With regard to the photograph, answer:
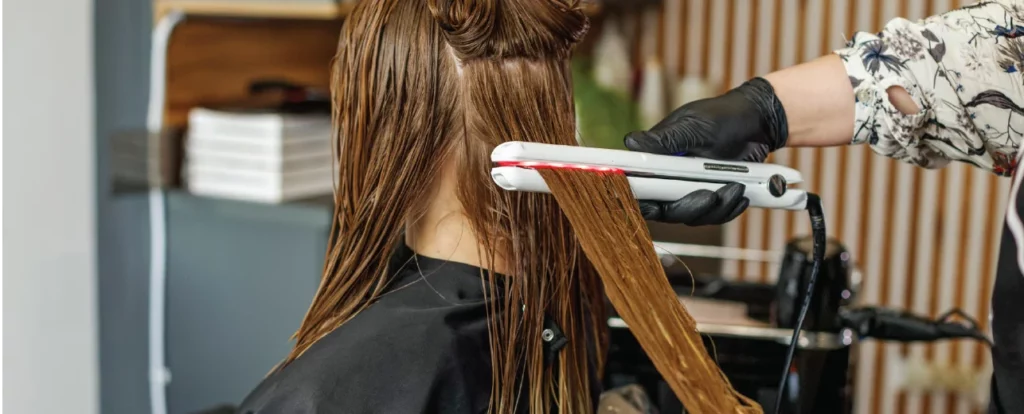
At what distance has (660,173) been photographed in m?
0.97

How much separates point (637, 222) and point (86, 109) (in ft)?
4.46

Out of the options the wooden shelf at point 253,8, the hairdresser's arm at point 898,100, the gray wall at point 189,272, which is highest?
the wooden shelf at point 253,8

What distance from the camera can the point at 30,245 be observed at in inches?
67.1

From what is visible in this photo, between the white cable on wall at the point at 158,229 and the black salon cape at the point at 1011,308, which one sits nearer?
the black salon cape at the point at 1011,308

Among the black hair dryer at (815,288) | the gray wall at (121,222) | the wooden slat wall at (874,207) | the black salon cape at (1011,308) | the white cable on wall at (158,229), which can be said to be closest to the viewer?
the black salon cape at (1011,308)

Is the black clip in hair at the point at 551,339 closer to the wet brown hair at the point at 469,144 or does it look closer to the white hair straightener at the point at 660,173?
the wet brown hair at the point at 469,144

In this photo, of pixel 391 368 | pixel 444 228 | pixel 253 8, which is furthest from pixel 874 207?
pixel 391 368

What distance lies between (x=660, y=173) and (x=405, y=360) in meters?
0.35

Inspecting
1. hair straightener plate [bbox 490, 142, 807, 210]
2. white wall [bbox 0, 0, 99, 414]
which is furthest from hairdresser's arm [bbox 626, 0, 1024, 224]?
white wall [bbox 0, 0, 99, 414]

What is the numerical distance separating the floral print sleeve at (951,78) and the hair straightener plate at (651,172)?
0.24m

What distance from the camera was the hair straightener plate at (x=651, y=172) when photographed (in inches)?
34.1

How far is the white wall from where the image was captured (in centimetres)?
166

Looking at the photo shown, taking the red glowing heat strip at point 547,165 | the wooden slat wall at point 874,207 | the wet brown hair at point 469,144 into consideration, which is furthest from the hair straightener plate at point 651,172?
the wooden slat wall at point 874,207

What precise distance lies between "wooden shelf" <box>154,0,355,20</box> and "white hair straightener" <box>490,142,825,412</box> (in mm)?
1123
